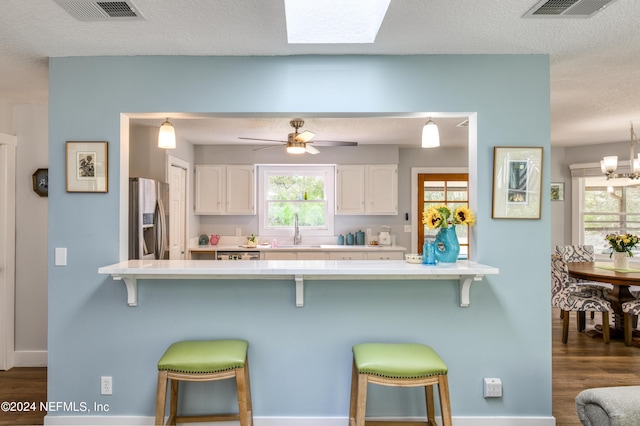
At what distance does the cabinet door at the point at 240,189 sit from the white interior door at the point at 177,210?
65cm

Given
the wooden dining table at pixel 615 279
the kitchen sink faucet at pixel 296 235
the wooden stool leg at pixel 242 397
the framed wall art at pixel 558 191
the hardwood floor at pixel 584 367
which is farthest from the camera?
the framed wall art at pixel 558 191

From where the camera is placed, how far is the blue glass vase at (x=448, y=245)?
8.03 ft

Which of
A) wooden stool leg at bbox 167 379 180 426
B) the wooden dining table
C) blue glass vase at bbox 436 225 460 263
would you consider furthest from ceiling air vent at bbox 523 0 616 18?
the wooden dining table

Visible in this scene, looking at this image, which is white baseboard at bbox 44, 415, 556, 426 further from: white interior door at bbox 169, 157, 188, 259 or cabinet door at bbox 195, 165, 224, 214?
cabinet door at bbox 195, 165, 224, 214

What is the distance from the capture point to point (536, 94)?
2.55 m

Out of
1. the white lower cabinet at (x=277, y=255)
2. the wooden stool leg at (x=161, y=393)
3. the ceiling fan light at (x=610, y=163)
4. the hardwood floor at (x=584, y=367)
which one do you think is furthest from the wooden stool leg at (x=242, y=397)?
the ceiling fan light at (x=610, y=163)

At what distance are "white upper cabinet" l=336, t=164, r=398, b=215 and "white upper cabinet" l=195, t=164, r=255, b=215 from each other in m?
1.31

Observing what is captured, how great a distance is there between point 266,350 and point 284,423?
468 mm

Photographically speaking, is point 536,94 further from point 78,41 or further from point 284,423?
point 78,41

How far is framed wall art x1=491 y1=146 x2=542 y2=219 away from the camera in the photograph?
2.54 m

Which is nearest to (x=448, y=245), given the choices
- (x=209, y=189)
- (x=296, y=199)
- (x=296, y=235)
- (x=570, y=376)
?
(x=570, y=376)

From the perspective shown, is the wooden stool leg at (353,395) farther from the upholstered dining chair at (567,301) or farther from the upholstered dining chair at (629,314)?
the upholstered dining chair at (629,314)

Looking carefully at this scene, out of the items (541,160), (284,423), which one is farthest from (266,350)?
(541,160)

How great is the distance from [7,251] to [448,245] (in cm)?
375
